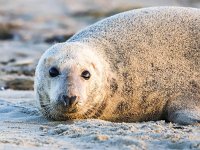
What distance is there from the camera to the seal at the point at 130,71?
5.61m

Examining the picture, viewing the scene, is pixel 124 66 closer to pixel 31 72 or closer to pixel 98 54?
pixel 98 54

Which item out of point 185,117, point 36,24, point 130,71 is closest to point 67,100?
point 130,71

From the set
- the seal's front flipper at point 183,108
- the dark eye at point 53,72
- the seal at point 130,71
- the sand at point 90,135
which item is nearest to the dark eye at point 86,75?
the seal at point 130,71

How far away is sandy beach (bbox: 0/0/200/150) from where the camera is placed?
172 inches

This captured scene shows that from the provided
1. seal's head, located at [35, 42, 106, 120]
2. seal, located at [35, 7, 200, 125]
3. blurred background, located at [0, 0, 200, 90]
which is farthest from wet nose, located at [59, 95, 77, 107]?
blurred background, located at [0, 0, 200, 90]

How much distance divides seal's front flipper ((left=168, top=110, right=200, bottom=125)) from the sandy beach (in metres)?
0.16

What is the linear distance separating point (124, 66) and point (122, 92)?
24 cm

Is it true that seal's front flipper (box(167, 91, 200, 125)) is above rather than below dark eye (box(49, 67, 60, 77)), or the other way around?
below

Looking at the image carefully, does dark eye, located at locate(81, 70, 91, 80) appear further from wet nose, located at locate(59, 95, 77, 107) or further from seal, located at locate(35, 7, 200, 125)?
wet nose, located at locate(59, 95, 77, 107)

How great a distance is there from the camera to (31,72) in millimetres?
9609

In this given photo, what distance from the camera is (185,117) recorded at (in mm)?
5559

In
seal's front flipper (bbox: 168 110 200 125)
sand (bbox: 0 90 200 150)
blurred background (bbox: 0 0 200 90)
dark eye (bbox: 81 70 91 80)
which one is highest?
blurred background (bbox: 0 0 200 90)

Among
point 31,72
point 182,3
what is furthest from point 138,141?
point 182,3

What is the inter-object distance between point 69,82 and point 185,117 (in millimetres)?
983
